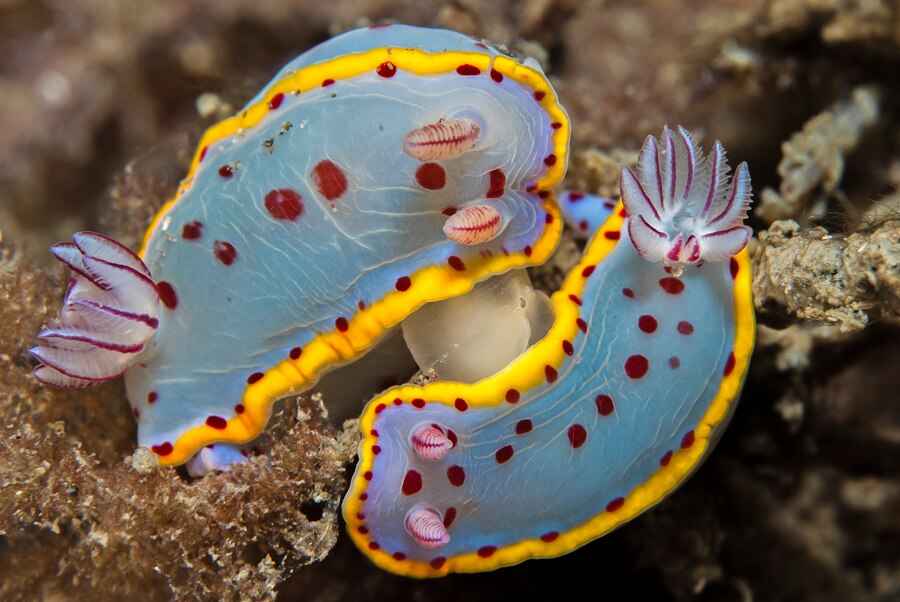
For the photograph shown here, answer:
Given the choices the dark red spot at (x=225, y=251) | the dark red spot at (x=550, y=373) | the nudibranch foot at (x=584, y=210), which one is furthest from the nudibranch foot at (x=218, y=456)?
the nudibranch foot at (x=584, y=210)

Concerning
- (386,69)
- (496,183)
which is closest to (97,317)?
(386,69)

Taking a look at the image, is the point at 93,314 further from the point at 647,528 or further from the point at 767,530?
the point at 767,530

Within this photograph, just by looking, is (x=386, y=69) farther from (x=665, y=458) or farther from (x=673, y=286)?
(x=665, y=458)

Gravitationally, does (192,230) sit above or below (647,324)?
above

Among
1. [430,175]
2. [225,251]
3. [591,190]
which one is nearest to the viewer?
[430,175]

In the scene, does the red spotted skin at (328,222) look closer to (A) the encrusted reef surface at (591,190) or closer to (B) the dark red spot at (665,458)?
(A) the encrusted reef surface at (591,190)

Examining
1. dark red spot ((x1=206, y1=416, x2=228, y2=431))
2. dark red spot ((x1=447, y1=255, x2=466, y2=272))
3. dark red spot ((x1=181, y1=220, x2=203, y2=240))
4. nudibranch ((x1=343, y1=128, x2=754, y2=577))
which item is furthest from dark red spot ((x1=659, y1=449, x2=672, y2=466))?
dark red spot ((x1=181, y1=220, x2=203, y2=240))
